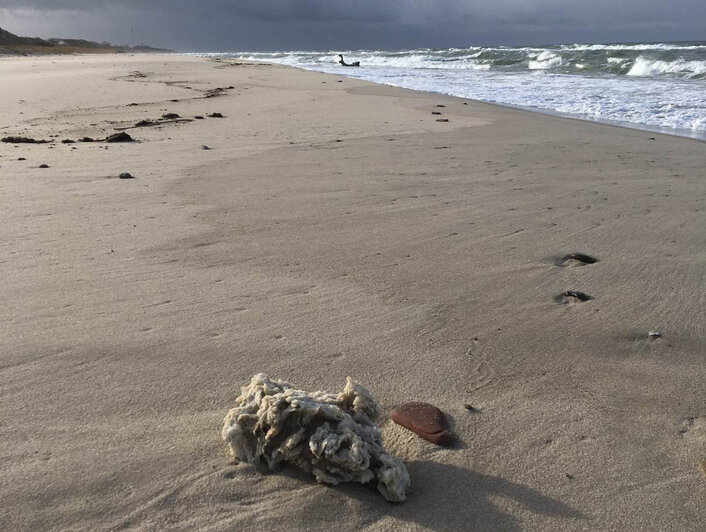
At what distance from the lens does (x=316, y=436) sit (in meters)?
1.34

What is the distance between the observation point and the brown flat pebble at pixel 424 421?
61.2 inches

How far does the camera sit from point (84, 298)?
2338mm

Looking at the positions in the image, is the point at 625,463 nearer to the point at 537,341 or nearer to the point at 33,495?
the point at 537,341

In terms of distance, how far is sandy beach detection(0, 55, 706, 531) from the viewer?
1.35m

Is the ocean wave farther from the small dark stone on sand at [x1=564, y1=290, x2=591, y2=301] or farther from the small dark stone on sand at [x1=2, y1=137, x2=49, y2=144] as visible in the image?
the small dark stone on sand at [x1=564, y1=290, x2=591, y2=301]

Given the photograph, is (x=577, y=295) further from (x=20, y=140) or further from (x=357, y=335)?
(x=20, y=140)

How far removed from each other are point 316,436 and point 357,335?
0.79m

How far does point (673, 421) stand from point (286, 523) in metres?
1.12

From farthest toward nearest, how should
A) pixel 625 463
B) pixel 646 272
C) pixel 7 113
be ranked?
pixel 7 113
pixel 646 272
pixel 625 463

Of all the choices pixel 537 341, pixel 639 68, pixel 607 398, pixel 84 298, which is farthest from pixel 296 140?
pixel 639 68

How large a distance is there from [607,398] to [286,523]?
3.41 feet

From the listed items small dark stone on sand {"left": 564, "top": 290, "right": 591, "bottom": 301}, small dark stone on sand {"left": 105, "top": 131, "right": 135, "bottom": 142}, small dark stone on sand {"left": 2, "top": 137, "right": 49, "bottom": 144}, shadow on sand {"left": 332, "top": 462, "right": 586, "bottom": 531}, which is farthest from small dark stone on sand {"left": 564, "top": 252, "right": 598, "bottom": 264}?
small dark stone on sand {"left": 2, "top": 137, "right": 49, "bottom": 144}

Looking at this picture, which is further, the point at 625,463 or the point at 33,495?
the point at 625,463

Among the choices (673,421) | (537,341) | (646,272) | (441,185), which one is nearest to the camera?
(673,421)
